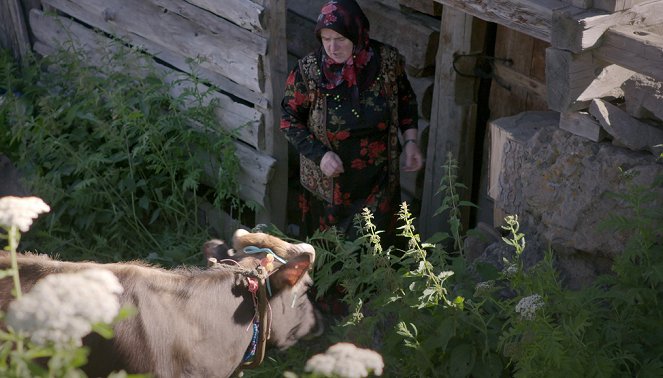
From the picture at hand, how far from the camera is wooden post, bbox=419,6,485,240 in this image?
5766mm

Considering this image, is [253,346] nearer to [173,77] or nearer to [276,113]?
[276,113]

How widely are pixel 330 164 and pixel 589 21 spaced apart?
192cm

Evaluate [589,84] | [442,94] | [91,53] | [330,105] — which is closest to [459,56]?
[442,94]

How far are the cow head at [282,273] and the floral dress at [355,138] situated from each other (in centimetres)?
145

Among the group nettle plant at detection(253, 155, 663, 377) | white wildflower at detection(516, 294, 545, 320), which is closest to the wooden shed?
nettle plant at detection(253, 155, 663, 377)

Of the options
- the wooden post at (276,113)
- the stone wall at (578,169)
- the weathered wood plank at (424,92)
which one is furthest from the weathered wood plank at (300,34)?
the stone wall at (578,169)

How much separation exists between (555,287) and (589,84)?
111 cm

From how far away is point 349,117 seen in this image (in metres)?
5.46

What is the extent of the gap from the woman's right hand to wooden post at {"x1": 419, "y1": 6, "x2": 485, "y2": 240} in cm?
72

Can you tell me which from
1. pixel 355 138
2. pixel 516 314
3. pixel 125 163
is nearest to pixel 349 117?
pixel 355 138

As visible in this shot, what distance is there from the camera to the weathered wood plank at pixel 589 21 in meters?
4.04

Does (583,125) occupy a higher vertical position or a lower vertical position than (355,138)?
higher

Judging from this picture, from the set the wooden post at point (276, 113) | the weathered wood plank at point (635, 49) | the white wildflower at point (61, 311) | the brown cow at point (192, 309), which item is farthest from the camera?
the wooden post at point (276, 113)

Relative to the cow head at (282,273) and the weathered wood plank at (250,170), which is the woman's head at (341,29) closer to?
the weathered wood plank at (250,170)
